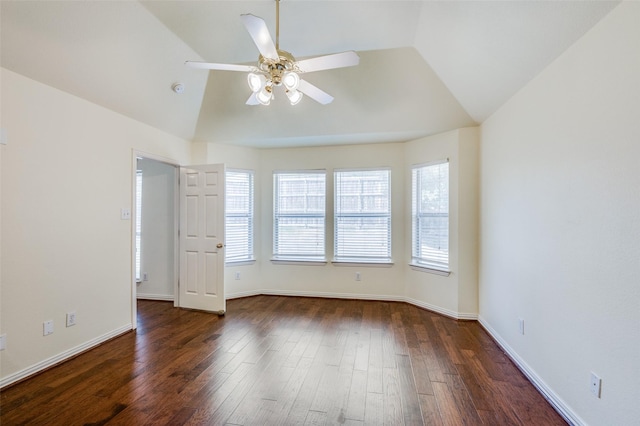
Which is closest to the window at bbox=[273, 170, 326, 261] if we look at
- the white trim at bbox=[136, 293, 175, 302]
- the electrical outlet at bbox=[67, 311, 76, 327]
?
the white trim at bbox=[136, 293, 175, 302]

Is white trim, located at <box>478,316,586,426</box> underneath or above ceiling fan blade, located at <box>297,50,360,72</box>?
underneath

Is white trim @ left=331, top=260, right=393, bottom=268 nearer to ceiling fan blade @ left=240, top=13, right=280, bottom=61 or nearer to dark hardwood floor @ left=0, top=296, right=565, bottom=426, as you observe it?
dark hardwood floor @ left=0, top=296, right=565, bottom=426

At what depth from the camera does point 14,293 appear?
2188mm

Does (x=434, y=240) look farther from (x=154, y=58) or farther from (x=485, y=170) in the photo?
(x=154, y=58)

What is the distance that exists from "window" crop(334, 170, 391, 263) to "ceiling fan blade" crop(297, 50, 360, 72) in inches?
102

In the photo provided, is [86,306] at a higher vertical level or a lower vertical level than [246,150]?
lower

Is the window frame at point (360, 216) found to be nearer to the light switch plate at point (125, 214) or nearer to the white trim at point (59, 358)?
the light switch plate at point (125, 214)

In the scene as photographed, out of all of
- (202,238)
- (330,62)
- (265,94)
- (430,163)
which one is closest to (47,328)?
(202,238)

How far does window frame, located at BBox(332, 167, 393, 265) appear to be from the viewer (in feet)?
14.2

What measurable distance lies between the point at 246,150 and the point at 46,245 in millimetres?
2765

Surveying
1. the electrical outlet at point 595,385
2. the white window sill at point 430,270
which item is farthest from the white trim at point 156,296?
the electrical outlet at point 595,385

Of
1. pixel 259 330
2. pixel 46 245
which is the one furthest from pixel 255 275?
pixel 46 245

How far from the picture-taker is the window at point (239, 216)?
174 inches

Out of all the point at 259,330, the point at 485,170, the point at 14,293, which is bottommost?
the point at 259,330
